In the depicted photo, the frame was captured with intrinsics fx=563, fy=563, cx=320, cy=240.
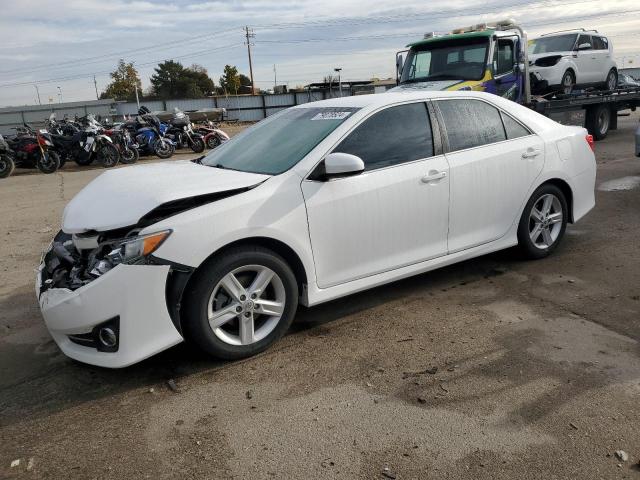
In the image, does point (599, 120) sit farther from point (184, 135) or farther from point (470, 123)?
point (184, 135)

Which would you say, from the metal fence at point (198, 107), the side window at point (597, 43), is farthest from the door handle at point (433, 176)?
the metal fence at point (198, 107)

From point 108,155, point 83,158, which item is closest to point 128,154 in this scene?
point 108,155

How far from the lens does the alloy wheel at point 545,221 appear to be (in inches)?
205

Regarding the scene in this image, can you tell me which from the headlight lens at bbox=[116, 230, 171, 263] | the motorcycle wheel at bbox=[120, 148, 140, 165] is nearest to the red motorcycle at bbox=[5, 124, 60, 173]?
the motorcycle wheel at bbox=[120, 148, 140, 165]

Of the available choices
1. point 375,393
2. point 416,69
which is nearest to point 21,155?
point 416,69

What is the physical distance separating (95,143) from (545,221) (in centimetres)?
1390

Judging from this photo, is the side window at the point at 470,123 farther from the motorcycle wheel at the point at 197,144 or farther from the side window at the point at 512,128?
the motorcycle wheel at the point at 197,144

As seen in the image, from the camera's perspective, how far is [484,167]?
4594mm

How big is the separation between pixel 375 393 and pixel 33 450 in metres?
1.81

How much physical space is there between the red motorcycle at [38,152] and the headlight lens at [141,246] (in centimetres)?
1408

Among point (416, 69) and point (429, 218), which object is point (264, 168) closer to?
point (429, 218)

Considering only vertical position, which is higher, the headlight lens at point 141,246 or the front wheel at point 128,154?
the headlight lens at point 141,246

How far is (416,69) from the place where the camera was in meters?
11.5

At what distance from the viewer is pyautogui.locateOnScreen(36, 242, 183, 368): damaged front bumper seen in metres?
3.17
